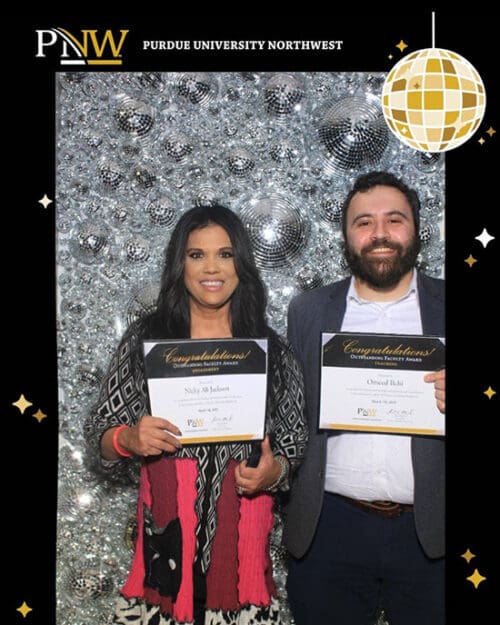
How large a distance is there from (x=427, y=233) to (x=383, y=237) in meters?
0.19

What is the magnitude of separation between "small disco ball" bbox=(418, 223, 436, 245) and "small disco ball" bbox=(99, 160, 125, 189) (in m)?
0.90

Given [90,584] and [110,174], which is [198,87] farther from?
[90,584]

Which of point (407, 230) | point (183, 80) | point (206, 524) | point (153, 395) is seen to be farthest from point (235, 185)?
point (206, 524)

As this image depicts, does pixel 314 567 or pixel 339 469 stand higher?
pixel 339 469

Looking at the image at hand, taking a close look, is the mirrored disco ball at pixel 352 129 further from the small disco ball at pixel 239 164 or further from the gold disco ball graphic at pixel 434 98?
the small disco ball at pixel 239 164

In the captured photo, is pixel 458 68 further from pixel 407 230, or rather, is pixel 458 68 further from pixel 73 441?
pixel 73 441

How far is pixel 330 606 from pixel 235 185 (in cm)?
124

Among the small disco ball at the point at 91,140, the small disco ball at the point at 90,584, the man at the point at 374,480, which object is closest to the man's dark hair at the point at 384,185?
the man at the point at 374,480

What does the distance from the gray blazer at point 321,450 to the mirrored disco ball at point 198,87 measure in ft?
2.12

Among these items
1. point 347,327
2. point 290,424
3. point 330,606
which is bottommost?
point 330,606

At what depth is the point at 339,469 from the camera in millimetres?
2127

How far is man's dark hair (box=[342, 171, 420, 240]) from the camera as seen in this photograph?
2145 mm

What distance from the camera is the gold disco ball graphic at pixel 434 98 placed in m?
2.03

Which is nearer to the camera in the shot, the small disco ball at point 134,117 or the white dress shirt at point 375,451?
the white dress shirt at point 375,451
